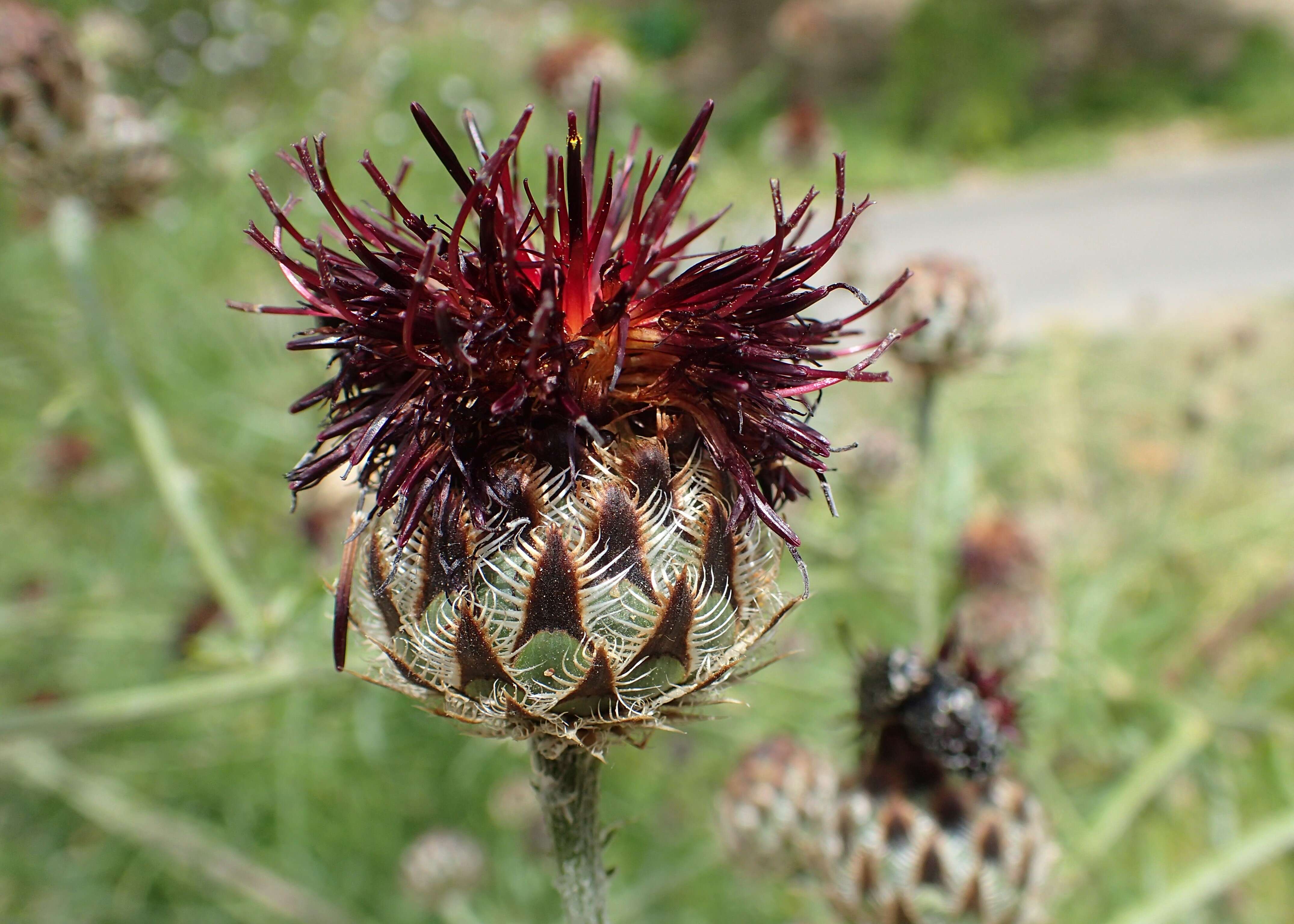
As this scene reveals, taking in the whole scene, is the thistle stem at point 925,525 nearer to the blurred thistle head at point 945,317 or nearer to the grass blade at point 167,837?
the blurred thistle head at point 945,317

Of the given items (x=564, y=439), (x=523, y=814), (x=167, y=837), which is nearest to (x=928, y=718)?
(x=564, y=439)

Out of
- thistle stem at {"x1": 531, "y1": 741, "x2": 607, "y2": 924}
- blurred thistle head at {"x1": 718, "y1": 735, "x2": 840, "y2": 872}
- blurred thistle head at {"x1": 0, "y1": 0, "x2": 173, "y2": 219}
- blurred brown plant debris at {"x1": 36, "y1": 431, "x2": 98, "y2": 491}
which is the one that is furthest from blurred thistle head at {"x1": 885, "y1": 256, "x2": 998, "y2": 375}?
blurred brown plant debris at {"x1": 36, "y1": 431, "x2": 98, "y2": 491}

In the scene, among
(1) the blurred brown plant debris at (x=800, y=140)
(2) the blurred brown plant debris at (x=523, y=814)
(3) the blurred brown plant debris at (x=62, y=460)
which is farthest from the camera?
(1) the blurred brown plant debris at (x=800, y=140)

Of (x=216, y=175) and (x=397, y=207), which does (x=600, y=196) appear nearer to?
(x=397, y=207)

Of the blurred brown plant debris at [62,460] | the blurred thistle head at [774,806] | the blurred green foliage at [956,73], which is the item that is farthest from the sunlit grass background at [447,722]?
the blurred green foliage at [956,73]

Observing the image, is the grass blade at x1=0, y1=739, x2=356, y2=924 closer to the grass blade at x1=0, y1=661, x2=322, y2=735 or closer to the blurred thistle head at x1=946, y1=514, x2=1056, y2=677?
the grass blade at x1=0, y1=661, x2=322, y2=735

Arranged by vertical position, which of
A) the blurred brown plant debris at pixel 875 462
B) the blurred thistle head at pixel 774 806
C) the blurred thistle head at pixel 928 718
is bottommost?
the blurred thistle head at pixel 774 806
